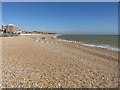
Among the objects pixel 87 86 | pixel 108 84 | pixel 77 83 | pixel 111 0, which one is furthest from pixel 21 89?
pixel 111 0

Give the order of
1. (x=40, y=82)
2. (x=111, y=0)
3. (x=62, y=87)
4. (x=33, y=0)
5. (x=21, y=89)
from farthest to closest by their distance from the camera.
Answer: (x=33, y=0) → (x=111, y=0) → (x=40, y=82) → (x=62, y=87) → (x=21, y=89)

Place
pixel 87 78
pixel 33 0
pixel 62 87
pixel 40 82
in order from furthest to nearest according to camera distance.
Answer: pixel 33 0, pixel 87 78, pixel 40 82, pixel 62 87

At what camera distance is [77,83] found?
2.97 m

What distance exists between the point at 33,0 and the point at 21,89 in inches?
209

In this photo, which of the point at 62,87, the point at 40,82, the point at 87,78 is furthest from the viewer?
the point at 87,78

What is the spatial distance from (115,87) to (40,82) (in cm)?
288

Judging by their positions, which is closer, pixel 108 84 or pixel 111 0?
pixel 108 84

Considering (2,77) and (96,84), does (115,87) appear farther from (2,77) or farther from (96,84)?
(2,77)

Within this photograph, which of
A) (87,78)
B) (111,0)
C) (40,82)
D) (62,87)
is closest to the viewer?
(62,87)

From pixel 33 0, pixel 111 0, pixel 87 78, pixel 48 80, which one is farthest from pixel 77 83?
pixel 33 0

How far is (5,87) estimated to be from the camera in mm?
2531

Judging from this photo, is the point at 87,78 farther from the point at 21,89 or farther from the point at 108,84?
the point at 21,89

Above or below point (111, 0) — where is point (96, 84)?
below

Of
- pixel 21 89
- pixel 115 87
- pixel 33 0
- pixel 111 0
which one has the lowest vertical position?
pixel 115 87
